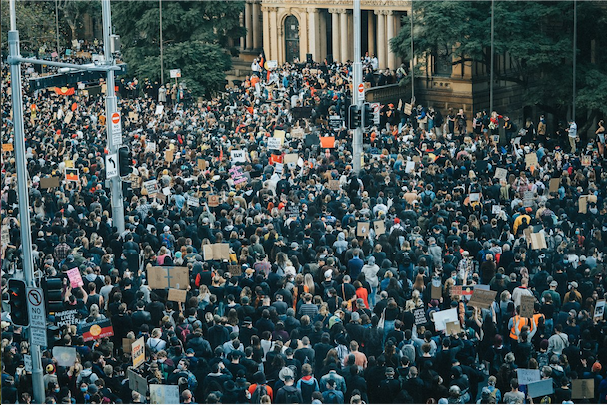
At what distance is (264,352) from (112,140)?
1104cm

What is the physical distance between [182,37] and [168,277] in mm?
37618

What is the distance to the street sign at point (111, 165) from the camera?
26.8 m

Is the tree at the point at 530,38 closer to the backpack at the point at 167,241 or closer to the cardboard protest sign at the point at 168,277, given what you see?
Result: the backpack at the point at 167,241

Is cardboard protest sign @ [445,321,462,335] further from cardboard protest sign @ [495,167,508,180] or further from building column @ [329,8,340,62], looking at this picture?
building column @ [329,8,340,62]

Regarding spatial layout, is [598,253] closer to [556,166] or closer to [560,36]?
[556,166]

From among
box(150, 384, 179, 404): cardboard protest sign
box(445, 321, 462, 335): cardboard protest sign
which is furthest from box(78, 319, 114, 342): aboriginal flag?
box(445, 321, 462, 335): cardboard protest sign

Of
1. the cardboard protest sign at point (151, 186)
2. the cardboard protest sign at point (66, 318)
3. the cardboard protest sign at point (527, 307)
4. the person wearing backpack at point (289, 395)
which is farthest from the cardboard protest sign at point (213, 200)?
the person wearing backpack at point (289, 395)

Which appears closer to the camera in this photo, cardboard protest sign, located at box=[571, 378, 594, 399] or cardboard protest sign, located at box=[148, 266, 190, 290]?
cardboard protest sign, located at box=[571, 378, 594, 399]

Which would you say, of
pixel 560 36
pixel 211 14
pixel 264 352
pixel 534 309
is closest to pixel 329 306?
pixel 264 352

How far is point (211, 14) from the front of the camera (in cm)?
5709

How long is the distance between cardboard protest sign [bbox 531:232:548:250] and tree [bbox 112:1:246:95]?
108ft

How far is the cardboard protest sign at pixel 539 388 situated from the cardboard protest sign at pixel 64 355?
6.49 m

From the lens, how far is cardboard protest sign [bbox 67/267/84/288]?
20.3 m

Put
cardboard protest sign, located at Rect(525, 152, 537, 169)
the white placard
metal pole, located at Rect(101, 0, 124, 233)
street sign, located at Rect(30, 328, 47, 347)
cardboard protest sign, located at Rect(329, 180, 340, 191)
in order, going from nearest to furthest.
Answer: street sign, located at Rect(30, 328, 47, 347) → metal pole, located at Rect(101, 0, 124, 233) → cardboard protest sign, located at Rect(329, 180, 340, 191) → cardboard protest sign, located at Rect(525, 152, 537, 169) → the white placard
